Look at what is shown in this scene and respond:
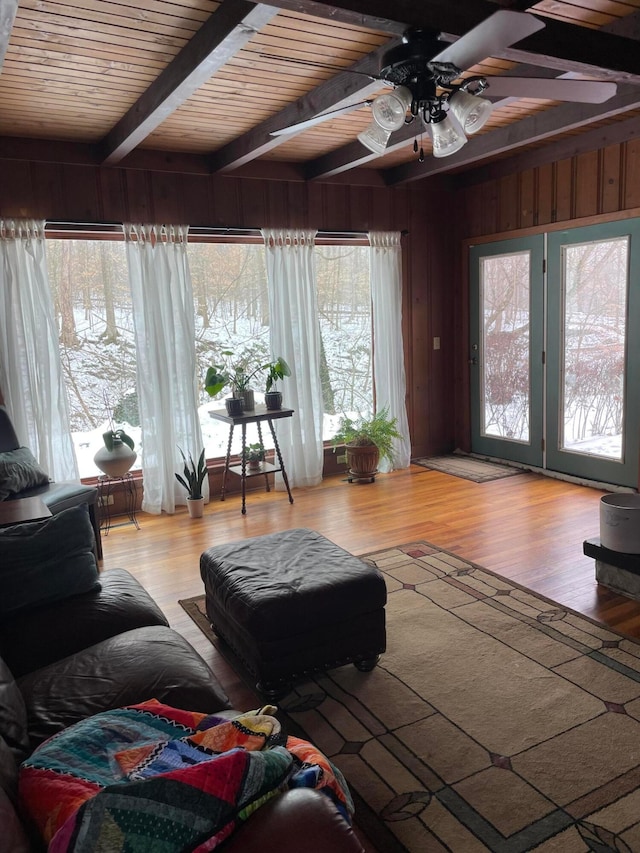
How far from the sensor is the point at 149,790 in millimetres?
1095

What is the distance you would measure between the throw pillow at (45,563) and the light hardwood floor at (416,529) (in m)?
0.75

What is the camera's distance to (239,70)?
11.2ft

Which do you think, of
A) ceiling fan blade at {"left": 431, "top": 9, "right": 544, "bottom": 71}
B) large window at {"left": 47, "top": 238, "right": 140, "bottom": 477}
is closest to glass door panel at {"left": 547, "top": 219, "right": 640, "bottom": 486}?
ceiling fan blade at {"left": 431, "top": 9, "right": 544, "bottom": 71}

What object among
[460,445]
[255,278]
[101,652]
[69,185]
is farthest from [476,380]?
[101,652]

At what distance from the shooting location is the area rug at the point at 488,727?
1.87 meters

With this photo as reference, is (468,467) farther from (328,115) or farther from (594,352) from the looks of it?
(328,115)

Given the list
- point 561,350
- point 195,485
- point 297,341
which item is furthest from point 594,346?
point 195,485

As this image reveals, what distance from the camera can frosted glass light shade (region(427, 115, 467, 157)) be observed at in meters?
2.65

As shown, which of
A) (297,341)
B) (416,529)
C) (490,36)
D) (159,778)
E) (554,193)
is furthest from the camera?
(297,341)

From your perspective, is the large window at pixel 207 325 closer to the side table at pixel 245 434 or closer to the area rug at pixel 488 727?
the side table at pixel 245 434

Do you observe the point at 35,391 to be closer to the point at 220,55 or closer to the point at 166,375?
the point at 166,375

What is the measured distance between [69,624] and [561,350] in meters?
4.49

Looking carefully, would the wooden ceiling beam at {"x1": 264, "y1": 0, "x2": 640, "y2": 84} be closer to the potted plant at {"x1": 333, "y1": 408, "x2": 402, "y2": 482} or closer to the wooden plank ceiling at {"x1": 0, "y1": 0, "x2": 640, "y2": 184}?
the wooden plank ceiling at {"x1": 0, "y1": 0, "x2": 640, "y2": 184}

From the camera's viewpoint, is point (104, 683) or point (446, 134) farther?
point (446, 134)
